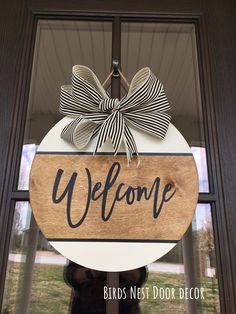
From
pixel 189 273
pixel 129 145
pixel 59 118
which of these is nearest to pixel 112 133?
pixel 129 145

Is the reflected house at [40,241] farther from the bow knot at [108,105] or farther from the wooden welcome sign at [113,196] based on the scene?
the bow knot at [108,105]

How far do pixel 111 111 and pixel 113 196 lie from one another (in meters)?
0.18

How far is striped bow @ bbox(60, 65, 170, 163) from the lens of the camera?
0.64m

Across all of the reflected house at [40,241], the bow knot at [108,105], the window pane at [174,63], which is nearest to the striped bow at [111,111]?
the bow knot at [108,105]

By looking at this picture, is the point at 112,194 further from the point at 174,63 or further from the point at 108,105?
the point at 174,63

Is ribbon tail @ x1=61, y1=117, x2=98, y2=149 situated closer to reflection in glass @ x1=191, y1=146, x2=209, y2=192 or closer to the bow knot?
the bow knot

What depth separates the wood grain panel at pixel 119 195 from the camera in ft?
1.98

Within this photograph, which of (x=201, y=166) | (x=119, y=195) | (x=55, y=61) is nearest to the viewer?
(x=119, y=195)

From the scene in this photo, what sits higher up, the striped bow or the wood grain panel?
the striped bow

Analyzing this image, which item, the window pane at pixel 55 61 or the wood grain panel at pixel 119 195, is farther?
the window pane at pixel 55 61

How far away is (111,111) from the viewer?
0.67 metres

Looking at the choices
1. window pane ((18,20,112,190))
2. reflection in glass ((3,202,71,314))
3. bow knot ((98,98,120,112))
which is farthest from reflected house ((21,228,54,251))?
bow knot ((98,98,120,112))

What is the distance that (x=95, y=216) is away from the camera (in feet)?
2.02

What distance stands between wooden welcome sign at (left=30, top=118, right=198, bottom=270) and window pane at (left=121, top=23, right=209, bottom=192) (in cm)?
13
